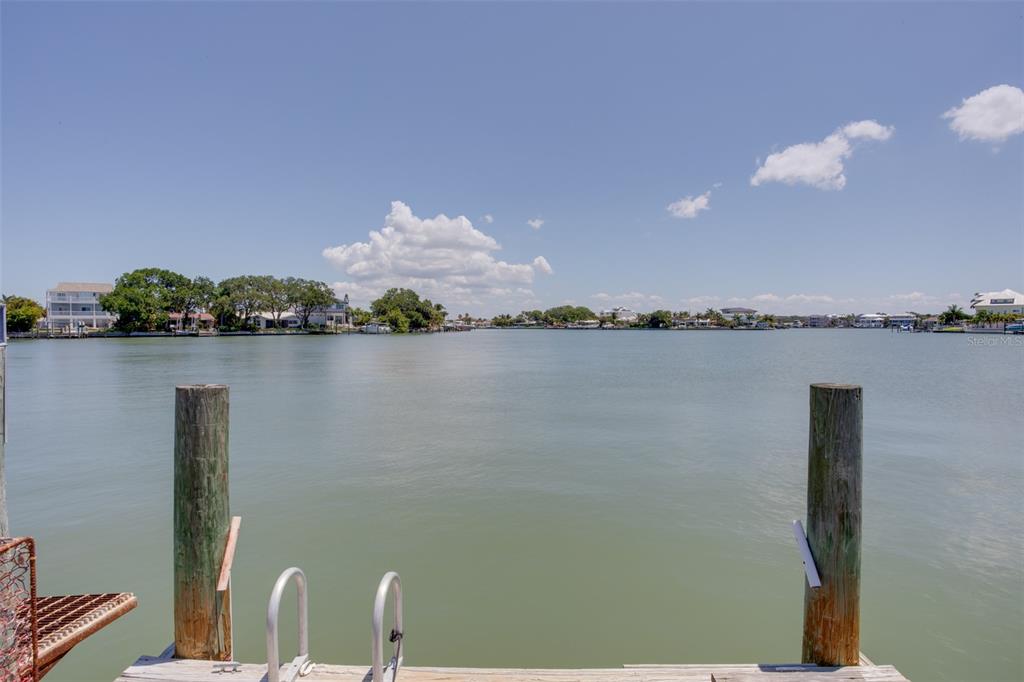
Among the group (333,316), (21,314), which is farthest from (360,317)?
(21,314)

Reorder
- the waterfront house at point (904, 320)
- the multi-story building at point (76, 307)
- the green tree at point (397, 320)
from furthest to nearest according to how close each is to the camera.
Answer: the waterfront house at point (904, 320) < the green tree at point (397, 320) < the multi-story building at point (76, 307)

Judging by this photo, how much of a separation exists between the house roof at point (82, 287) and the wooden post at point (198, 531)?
129426 mm

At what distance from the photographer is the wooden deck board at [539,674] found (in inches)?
130

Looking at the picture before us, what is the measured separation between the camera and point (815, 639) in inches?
142

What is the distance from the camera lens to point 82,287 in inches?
4208

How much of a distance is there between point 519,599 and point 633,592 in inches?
56.3

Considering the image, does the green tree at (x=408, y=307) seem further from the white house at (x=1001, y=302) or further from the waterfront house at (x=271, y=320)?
the white house at (x=1001, y=302)

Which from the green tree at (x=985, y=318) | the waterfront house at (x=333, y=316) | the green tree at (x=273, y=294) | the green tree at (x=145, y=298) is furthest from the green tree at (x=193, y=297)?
the green tree at (x=985, y=318)

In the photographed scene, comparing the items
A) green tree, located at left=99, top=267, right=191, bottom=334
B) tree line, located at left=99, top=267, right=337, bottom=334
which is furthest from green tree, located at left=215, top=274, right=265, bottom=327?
green tree, located at left=99, top=267, right=191, bottom=334

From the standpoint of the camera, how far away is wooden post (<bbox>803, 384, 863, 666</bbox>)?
354 centimetres

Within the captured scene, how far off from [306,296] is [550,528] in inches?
4734

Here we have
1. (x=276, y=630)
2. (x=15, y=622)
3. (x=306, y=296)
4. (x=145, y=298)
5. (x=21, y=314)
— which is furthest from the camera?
(x=306, y=296)

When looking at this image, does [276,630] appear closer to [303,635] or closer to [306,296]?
[303,635]

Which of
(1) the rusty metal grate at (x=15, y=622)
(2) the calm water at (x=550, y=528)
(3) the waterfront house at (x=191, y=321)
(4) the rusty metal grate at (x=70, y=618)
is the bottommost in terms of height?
(2) the calm water at (x=550, y=528)
